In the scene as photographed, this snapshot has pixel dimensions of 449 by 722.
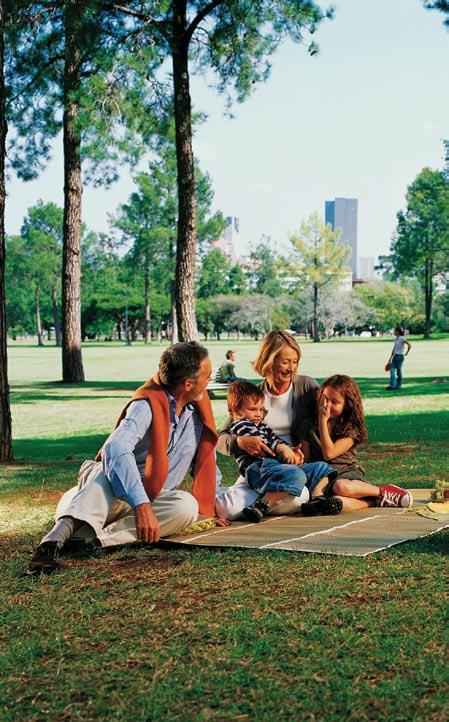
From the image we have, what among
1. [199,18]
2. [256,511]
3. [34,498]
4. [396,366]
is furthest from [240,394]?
[396,366]

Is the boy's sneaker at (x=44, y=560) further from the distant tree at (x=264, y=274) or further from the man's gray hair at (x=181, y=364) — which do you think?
the distant tree at (x=264, y=274)

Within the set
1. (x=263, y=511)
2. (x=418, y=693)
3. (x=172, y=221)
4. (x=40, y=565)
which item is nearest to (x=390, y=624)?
(x=418, y=693)

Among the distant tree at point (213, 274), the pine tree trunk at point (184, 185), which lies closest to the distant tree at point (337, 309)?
the distant tree at point (213, 274)

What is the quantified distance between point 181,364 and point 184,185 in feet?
49.7

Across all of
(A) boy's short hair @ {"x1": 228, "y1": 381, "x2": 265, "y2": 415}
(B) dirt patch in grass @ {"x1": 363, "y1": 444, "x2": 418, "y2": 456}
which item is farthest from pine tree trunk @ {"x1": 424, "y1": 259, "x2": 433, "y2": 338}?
(A) boy's short hair @ {"x1": 228, "y1": 381, "x2": 265, "y2": 415}

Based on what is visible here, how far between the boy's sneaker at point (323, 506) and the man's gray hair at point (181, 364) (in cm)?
149

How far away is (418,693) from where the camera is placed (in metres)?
2.89

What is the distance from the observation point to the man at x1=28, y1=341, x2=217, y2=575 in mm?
4516

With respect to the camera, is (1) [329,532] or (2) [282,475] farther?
(2) [282,475]

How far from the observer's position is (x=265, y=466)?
19.1 feet

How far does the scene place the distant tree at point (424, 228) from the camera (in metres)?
75.5

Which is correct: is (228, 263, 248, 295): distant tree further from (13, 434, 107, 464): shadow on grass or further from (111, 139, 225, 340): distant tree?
(13, 434, 107, 464): shadow on grass

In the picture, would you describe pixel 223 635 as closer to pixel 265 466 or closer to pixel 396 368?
pixel 265 466

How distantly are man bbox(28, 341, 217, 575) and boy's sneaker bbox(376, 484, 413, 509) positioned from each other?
1.55 metres
